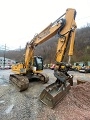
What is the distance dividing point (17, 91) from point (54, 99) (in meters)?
3.65

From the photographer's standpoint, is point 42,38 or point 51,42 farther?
point 51,42

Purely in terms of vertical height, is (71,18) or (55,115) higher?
(71,18)

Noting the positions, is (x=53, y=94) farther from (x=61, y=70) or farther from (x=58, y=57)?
(x=58, y=57)

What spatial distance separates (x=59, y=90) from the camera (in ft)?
27.5

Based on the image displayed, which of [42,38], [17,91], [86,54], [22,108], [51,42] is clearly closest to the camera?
[22,108]

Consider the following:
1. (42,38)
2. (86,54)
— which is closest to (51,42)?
(86,54)

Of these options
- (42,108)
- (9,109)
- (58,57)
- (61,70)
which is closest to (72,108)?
A: (42,108)

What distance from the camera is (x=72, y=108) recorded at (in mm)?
7555

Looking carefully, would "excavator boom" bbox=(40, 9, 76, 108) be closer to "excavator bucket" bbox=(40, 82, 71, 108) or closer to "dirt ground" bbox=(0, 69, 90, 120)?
"excavator bucket" bbox=(40, 82, 71, 108)

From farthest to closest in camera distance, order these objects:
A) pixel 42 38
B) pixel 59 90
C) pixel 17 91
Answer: pixel 42 38
pixel 17 91
pixel 59 90

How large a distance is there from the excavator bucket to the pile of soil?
20cm

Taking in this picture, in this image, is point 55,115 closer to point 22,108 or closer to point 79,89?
point 22,108

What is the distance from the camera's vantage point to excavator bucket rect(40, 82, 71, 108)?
7614 mm

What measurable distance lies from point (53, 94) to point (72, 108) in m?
0.98
